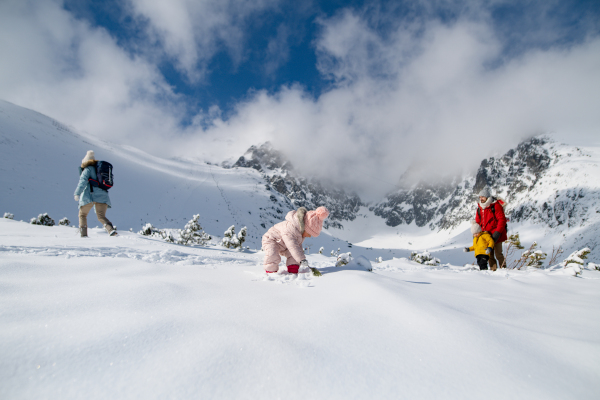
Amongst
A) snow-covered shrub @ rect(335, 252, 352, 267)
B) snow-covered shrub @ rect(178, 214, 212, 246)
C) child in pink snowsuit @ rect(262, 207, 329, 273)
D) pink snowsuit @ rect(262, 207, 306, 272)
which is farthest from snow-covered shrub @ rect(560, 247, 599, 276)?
snow-covered shrub @ rect(178, 214, 212, 246)

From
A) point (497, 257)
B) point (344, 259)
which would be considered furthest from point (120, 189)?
point (497, 257)

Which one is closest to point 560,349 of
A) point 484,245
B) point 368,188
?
point 484,245

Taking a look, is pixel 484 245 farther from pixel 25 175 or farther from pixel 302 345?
pixel 25 175

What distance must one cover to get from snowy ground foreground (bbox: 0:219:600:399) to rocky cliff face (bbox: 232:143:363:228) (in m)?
Result: 109

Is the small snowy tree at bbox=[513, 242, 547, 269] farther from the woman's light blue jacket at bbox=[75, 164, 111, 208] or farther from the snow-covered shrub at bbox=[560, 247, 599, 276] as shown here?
the woman's light blue jacket at bbox=[75, 164, 111, 208]

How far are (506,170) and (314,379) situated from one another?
123079mm

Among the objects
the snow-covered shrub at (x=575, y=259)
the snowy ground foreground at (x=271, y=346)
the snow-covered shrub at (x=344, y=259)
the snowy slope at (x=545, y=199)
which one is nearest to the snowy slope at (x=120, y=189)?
the snow-covered shrub at (x=344, y=259)

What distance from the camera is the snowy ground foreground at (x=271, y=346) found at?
2.72 ft

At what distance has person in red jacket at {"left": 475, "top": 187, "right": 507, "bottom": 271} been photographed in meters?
5.36

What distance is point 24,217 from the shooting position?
11734 millimetres

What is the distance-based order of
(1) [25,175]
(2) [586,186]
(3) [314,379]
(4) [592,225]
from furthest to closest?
(2) [586,186], (4) [592,225], (1) [25,175], (3) [314,379]

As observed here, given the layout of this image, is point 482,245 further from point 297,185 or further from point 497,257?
point 297,185

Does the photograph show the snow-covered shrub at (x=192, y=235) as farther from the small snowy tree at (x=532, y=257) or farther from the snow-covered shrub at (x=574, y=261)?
the snow-covered shrub at (x=574, y=261)

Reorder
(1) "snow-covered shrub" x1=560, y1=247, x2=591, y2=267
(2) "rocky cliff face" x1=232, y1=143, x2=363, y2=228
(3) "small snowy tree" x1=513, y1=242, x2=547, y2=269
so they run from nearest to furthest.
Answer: (1) "snow-covered shrub" x1=560, y1=247, x2=591, y2=267 < (3) "small snowy tree" x1=513, y1=242, x2=547, y2=269 < (2) "rocky cliff face" x1=232, y1=143, x2=363, y2=228
